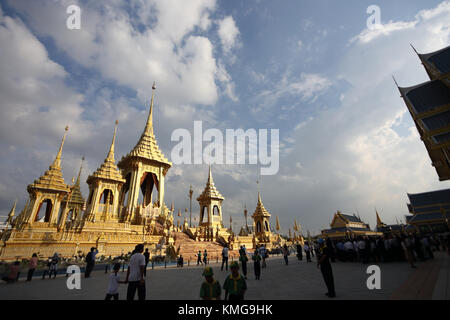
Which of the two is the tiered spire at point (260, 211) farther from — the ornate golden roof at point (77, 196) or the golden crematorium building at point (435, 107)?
the ornate golden roof at point (77, 196)

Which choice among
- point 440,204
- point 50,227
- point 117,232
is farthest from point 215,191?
point 440,204

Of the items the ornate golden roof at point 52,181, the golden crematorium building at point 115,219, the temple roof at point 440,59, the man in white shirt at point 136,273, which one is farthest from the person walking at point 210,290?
the ornate golden roof at point 52,181

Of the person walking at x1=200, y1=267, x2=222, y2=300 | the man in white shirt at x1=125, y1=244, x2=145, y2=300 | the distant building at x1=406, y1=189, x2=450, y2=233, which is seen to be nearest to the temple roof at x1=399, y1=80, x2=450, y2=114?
the person walking at x1=200, y1=267, x2=222, y2=300

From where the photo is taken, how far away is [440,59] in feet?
63.3

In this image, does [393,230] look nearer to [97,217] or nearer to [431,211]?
[431,211]

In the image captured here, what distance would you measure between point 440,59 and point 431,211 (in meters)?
28.2

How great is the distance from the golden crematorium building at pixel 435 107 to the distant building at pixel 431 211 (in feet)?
55.3

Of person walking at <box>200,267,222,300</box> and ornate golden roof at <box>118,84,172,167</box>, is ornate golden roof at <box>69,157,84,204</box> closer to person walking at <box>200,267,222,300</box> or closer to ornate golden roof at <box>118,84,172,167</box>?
ornate golden roof at <box>118,84,172,167</box>

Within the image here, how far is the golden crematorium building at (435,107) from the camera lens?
14875 mm

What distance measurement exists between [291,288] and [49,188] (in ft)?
91.9

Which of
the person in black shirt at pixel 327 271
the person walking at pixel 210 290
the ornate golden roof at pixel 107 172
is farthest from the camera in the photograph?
the ornate golden roof at pixel 107 172
